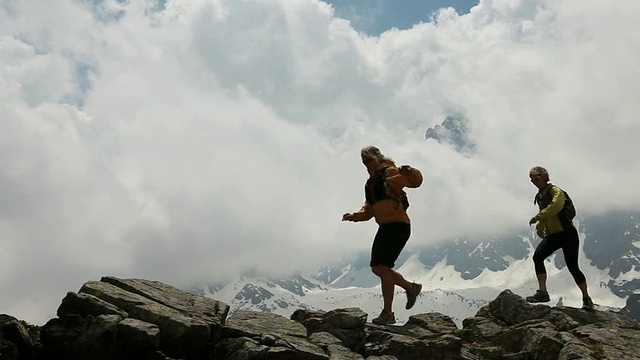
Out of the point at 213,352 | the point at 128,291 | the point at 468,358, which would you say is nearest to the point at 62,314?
the point at 128,291

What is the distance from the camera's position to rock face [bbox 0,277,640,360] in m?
12.5

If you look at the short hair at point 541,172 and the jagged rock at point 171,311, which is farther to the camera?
the short hair at point 541,172

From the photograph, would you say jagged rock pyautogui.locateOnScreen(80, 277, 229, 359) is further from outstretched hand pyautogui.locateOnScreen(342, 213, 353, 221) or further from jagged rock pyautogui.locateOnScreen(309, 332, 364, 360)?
outstretched hand pyautogui.locateOnScreen(342, 213, 353, 221)

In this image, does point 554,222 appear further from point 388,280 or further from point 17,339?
point 17,339

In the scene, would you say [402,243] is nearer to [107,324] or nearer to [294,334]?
[294,334]

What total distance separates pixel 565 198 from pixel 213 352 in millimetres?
10414

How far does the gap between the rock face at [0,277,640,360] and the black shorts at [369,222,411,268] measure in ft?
5.06

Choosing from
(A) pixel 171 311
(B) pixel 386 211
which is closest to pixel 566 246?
(B) pixel 386 211

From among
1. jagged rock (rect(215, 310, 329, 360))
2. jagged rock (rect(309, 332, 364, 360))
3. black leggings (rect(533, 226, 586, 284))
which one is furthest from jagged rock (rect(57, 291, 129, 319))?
black leggings (rect(533, 226, 586, 284))

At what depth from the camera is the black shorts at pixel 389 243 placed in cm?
1580

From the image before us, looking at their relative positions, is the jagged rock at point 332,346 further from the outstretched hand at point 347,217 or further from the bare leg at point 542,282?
the bare leg at point 542,282

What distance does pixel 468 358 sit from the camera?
15.2 metres

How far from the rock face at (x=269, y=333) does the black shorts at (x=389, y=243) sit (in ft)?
5.06

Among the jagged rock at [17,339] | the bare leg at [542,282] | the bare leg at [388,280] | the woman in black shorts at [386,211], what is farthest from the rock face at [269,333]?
the woman in black shorts at [386,211]
